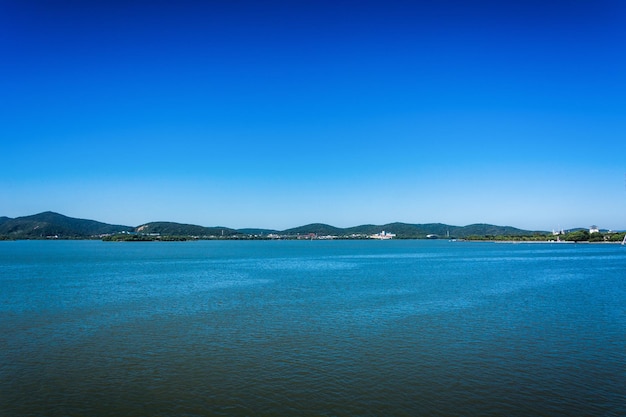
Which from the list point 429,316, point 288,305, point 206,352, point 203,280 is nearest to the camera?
point 206,352

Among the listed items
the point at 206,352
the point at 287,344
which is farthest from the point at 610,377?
the point at 206,352

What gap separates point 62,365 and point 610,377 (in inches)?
687

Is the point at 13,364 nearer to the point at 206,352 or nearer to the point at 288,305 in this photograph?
the point at 206,352

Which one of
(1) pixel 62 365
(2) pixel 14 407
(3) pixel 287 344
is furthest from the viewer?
(3) pixel 287 344

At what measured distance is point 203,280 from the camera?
129 feet

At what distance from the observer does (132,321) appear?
20766 millimetres

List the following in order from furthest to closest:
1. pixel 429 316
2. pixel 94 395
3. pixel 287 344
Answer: pixel 429 316
pixel 287 344
pixel 94 395

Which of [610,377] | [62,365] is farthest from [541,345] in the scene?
[62,365]

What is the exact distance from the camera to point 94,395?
38.0 ft

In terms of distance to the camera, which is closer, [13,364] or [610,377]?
[610,377]

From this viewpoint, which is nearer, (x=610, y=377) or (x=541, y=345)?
(x=610, y=377)

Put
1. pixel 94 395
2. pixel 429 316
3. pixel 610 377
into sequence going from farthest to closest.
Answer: pixel 429 316 < pixel 610 377 < pixel 94 395

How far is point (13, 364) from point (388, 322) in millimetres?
15030

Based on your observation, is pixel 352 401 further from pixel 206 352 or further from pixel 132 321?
pixel 132 321
